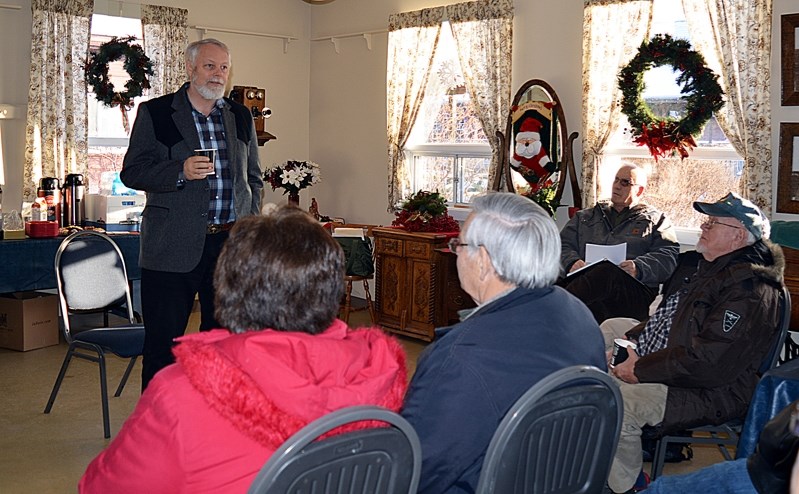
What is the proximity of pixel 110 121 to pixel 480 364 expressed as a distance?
6182 mm

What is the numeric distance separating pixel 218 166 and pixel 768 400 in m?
2.32

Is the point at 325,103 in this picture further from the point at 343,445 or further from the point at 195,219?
the point at 343,445

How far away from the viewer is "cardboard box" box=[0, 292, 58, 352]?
584 cm

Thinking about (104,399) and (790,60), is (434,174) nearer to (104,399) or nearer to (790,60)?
(790,60)

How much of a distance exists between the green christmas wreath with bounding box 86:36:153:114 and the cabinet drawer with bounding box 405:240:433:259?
246 centimetres

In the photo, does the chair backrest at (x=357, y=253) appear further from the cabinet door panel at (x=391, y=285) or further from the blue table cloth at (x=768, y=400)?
the blue table cloth at (x=768, y=400)

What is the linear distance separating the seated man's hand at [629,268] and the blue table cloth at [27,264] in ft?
11.1

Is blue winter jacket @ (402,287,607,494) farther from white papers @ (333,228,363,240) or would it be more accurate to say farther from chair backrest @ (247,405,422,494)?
white papers @ (333,228,363,240)

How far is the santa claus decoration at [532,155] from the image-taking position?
20.4 feet

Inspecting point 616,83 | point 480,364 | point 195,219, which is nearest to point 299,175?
point 616,83

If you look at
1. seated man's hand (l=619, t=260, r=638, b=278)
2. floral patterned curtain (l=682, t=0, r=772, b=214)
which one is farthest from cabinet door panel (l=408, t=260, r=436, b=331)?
floral patterned curtain (l=682, t=0, r=772, b=214)

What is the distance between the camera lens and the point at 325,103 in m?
8.39

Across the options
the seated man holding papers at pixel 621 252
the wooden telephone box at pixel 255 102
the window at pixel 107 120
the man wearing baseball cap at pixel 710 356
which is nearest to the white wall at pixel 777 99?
the seated man holding papers at pixel 621 252

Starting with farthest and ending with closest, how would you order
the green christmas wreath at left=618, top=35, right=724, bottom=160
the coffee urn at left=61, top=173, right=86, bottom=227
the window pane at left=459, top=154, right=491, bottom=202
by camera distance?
the window pane at left=459, top=154, right=491, bottom=202 < the coffee urn at left=61, top=173, right=86, bottom=227 < the green christmas wreath at left=618, top=35, right=724, bottom=160
